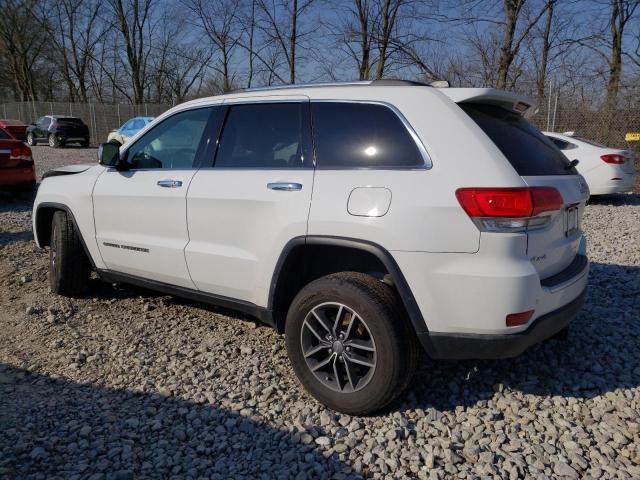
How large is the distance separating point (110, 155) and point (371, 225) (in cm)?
241

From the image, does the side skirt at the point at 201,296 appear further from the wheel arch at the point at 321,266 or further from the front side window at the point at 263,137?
the front side window at the point at 263,137

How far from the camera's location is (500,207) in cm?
245

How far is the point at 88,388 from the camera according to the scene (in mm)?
3217

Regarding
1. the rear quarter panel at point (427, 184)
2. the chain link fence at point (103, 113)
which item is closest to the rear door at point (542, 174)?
the rear quarter panel at point (427, 184)

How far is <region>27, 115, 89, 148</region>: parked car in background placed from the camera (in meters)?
24.0

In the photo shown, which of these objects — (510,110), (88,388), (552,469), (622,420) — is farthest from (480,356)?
(88,388)

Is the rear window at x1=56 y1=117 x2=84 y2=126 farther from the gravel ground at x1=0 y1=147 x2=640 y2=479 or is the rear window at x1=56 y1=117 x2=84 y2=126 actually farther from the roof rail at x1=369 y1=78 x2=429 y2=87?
the roof rail at x1=369 y1=78 x2=429 y2=87

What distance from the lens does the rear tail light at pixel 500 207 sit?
245 cm

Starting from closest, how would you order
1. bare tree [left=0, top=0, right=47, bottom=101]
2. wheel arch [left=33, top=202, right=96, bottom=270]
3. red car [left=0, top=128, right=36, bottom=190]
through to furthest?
1. wheel arch [left=33, top=202, right=96, bottom=270]
2. red car [left=0, top=128, right=36, bottom=190]
3. bare tree [left=0, top=0, right=47, bottom=101]

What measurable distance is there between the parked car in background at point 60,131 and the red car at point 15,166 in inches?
628

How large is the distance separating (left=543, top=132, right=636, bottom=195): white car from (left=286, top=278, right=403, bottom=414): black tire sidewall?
821cm

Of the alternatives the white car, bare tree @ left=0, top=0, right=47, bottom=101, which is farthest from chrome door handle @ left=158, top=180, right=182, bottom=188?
bare tree @ left=0, top=0, right=47, bottom=101

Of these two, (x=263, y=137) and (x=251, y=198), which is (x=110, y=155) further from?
(x=251, y=198)

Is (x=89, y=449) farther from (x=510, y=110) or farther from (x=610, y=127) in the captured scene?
(x=610, y=127)
